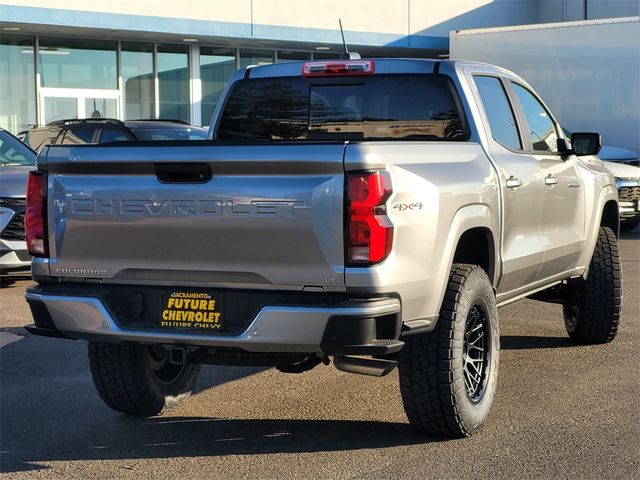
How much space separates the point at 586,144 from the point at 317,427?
286cm

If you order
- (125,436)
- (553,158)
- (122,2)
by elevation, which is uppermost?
(122,2)

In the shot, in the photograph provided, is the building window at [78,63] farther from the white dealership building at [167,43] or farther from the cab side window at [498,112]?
the cab side window at [498,112]

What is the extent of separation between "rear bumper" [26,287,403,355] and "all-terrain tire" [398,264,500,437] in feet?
1.32

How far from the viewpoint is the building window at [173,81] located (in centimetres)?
2489

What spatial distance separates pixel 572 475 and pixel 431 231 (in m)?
1.27

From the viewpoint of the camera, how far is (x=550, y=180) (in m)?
6.46

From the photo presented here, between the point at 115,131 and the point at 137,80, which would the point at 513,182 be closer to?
the point at 115,131

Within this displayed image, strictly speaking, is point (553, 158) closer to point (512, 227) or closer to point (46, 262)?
point (512, 227)

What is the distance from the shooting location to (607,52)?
1862 cm

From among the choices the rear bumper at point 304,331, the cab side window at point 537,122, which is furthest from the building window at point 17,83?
the rear bumper at point 304,331

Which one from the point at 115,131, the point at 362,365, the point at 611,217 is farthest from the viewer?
the point at 115,131

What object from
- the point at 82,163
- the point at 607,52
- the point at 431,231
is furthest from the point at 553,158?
the point at 607,52

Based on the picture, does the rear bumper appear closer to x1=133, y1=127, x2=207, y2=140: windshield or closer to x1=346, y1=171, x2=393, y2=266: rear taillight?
x1=346, y1=171, x2=393, y2=266: rear taillight

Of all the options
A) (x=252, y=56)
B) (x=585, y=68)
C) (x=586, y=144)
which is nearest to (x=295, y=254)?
(x=586, y=144)
